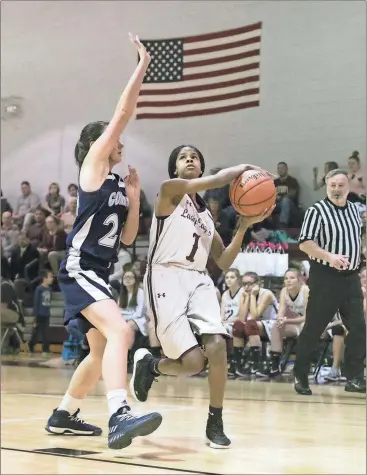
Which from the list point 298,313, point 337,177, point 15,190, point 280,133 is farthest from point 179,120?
point 337,177

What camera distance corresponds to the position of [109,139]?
4035mm

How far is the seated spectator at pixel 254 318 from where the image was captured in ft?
29.5

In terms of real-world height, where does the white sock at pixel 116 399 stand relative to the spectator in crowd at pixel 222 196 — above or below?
below

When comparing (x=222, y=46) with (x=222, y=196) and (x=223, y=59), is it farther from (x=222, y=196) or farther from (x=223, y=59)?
(x=222, y=196)

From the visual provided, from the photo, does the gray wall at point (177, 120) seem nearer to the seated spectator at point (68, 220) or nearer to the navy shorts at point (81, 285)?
the seated spectator at point (68, 220)

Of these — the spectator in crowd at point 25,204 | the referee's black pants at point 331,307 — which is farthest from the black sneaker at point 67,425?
the spectator in crowd at point 25,204

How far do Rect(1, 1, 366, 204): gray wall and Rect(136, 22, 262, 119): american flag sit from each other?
0.56 feet

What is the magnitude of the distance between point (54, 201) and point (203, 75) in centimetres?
346

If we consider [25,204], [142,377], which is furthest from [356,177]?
[142,377]

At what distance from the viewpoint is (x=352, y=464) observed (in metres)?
3.73

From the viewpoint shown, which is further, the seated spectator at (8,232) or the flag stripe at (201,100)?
the seated spectator at (8,232)

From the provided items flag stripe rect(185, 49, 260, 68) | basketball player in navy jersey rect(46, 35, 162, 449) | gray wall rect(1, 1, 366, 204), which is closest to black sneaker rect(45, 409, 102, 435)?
basketball player in navy jersey rect(46, 35, 162, 449)

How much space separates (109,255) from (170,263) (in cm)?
37

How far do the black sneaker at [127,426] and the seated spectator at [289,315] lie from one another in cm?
508
